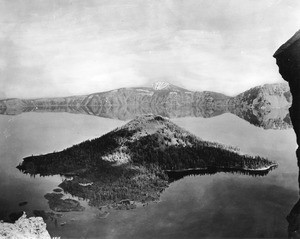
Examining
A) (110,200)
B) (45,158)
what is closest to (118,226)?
(110,200)

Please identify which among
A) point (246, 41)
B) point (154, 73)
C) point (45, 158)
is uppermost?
point (246, 41)

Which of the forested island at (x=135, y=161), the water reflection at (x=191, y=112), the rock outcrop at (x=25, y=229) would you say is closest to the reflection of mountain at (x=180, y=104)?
the water reflection at (x=191, y=112)

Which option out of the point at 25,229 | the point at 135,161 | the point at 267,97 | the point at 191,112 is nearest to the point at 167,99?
the point at 191,112

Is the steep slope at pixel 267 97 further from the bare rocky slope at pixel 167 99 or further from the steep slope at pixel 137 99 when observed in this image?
the steep slope at pixel 137 99

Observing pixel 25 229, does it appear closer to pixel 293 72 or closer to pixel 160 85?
pixel 160 85

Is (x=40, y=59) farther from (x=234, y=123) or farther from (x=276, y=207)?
(x=276, y=207)
